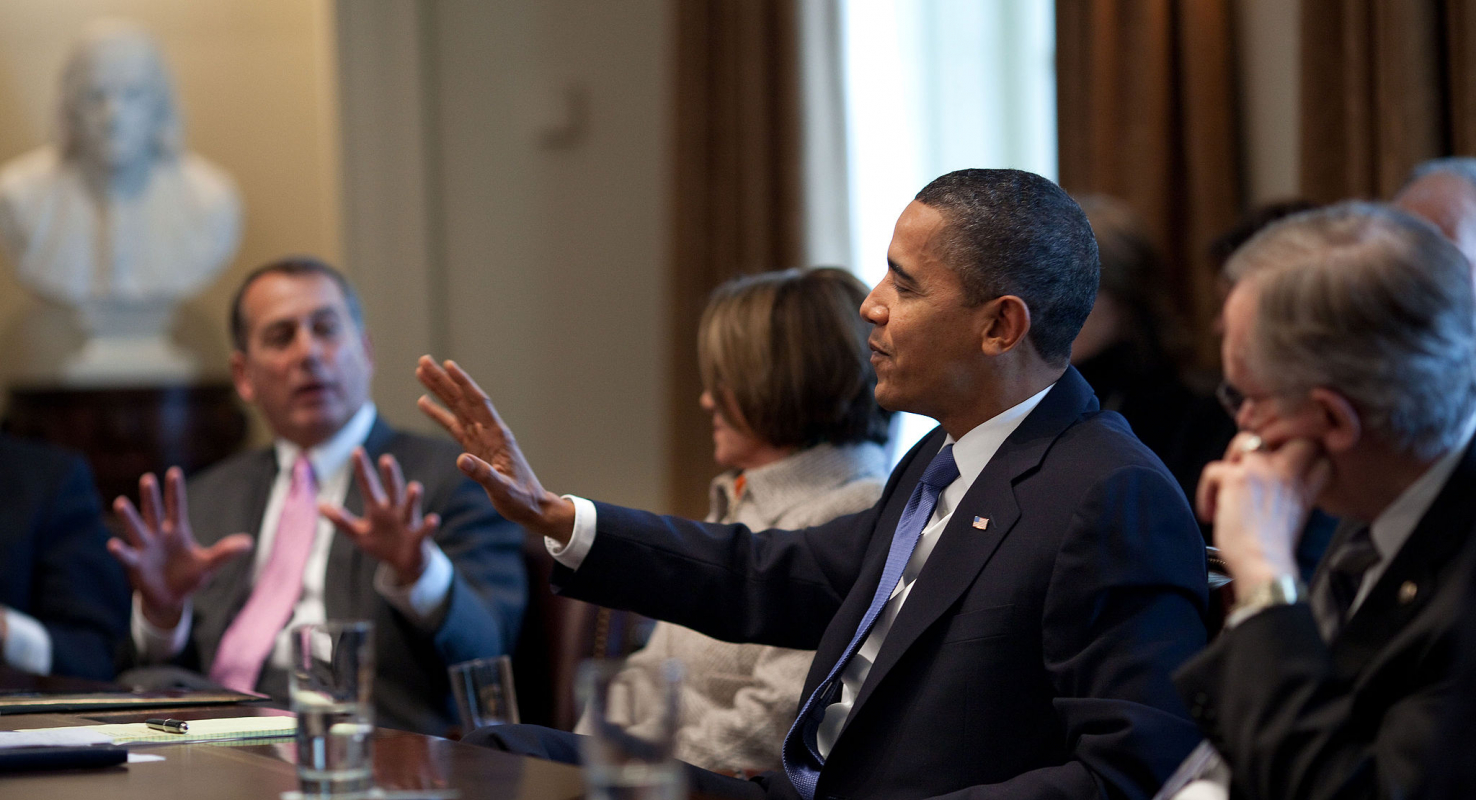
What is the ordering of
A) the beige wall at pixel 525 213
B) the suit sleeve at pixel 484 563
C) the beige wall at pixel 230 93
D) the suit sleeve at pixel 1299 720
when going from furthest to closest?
the beige wall at pixel 230 93
the beige wall at pixel 525 213
the suit sleeve at pixel 484 563
the suit sleeve at pixel 1299 720

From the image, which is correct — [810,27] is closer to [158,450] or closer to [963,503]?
[158,450]

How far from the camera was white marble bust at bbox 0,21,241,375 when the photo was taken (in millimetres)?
5324

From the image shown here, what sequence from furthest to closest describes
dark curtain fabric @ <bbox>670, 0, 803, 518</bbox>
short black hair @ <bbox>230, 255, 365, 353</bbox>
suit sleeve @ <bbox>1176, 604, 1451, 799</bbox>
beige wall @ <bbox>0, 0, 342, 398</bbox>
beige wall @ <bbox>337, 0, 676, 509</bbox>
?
1. beige wall @ <bbox>0, 0, 342, 398</bbox>
2. beige wall @ <bbox>337, 0, 676, 509</bbox>
3. dark curtain fabric @ <bbox>670, 0, 803, 518</bbox>
4. short black hair @ <bbox>230, 255, 365, 353</bbox>
5. suit sleeve @ <bbox>1176, 604, 1451, 799</bbox>

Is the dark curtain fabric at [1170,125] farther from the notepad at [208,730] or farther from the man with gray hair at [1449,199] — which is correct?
the notepad at [208,730]

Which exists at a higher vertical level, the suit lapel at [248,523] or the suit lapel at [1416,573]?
the suit lapel at [1416,573]

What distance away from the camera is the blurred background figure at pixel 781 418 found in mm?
2379

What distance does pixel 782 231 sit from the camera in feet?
15.9

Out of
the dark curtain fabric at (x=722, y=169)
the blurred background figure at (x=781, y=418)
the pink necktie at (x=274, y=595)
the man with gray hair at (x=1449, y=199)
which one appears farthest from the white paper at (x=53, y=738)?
the dark curtain fabric at (x=722, y=169)

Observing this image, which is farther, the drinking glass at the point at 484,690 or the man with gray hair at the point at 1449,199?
the man with gray hair at the point at 1449,199

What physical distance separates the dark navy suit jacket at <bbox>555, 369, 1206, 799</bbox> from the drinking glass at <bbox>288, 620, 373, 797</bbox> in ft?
2.13

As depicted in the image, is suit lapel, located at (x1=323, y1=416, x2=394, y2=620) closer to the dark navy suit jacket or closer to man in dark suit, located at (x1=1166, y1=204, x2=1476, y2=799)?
the dark navy suit jacket

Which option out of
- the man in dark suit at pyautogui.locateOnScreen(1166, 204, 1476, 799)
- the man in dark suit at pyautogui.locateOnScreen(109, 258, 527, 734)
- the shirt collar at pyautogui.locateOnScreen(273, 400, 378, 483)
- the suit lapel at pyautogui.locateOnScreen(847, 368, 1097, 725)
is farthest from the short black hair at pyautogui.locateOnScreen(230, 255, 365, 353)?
the man in dark suit at pyautogui.locateOnScreen(1166, 204, 1476, 799)

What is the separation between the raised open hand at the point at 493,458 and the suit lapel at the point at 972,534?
48 cm

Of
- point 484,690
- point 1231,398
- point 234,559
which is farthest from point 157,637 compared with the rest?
point 1231,398
